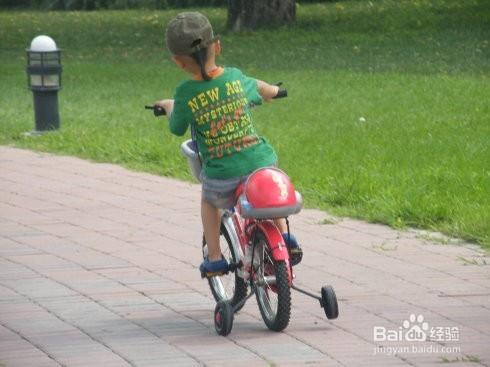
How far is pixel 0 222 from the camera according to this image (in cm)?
980

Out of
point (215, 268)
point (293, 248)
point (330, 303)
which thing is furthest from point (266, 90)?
point (330, 303)

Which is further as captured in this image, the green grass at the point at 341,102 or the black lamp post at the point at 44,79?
the black lamp post at the point at 44,79

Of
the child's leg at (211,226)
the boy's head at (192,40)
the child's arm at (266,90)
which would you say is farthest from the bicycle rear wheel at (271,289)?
the boy's head at (192,40)

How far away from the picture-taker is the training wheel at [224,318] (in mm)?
6363

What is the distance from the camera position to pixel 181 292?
7461mm

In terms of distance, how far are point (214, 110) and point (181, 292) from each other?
53.1 inches

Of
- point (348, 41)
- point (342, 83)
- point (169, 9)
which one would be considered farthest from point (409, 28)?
point (169, 9)

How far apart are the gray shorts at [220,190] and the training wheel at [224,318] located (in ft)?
1.59

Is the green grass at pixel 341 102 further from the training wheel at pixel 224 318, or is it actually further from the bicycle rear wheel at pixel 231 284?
the training wheel at pixel 224 318

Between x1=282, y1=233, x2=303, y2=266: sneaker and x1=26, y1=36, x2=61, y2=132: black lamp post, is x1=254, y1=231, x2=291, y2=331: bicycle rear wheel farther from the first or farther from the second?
x1=26, y1=36, x2=61, y2=132: black lamp post

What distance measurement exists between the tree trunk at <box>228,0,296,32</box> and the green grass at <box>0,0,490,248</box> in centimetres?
52

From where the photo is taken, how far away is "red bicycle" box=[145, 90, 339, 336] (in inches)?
247

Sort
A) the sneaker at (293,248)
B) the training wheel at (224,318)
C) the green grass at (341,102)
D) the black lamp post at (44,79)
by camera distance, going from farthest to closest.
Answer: the black lamp post at (44,79)
the green grass at (341,102)
the sneaker at (293,248)
the training wheel at (224,318)

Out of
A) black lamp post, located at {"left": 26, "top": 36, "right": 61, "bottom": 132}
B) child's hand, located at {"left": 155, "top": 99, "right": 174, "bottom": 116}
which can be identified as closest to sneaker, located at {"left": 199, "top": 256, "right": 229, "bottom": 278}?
child's hand, located at {"left": 155, "top": 99, "right": 174, "bottom": 116}
